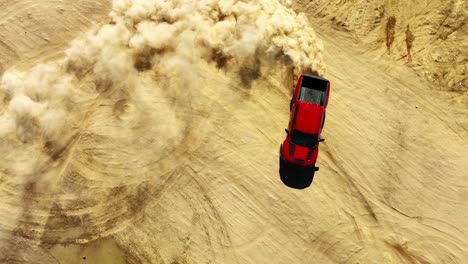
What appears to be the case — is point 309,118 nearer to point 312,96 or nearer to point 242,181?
point 312,96

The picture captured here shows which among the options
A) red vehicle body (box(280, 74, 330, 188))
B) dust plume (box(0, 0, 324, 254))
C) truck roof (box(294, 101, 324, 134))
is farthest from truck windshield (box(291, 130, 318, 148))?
dust plume (box(0, 0, 324, 254))

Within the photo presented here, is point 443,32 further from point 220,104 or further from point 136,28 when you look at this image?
point 136,28

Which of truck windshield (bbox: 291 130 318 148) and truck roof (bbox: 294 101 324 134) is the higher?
truck roof (bbox: 294 101 324 134)

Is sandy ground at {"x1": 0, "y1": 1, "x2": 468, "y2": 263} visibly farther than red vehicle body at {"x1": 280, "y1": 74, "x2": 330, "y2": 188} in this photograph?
Yes

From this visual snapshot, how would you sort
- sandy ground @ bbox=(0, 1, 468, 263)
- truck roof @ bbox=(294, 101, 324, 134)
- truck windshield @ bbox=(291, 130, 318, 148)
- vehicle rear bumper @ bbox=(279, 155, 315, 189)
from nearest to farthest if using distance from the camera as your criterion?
truck roof @ bbox=(294, 101, 324, 134) < truck windshield @ bbox=(291, 130, 318, 148) < sandy ground @ bbox=(0, 1, 468, 263) < vehicle rear bumper @ bbox=(279, 155, 315, 189)

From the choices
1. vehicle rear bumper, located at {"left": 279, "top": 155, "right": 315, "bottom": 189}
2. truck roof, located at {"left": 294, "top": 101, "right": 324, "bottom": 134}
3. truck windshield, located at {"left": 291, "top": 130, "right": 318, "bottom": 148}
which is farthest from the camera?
vehicle rear bumper, located at {"left": 279, "top": 155, "right": 315, "bottom": 189}

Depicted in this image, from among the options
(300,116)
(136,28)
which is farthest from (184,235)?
(136,28)

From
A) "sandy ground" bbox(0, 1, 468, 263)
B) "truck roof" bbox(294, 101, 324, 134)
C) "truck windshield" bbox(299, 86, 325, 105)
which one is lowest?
"sandy ground" bbox(0, 1, 468, 263)

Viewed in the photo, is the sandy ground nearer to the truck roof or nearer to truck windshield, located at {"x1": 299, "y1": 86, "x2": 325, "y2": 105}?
truck windshield, located at {"x1": 299, "y1": 86, "x2": 325, "y2": 105}
